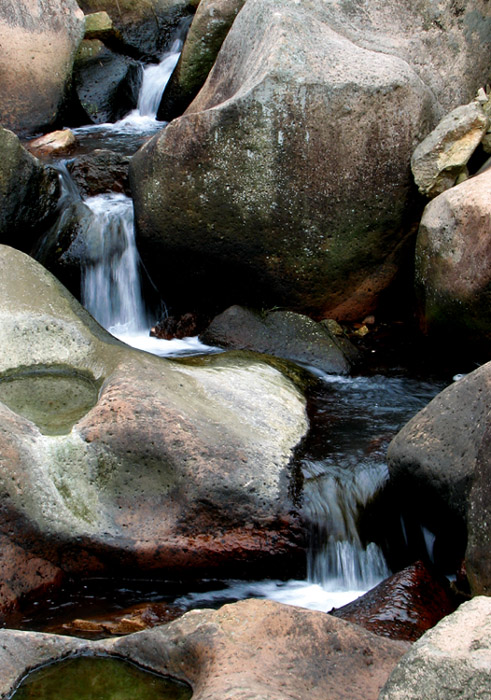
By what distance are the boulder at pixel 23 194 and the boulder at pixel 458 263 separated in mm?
3347

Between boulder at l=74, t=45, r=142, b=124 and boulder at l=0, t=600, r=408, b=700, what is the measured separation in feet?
26.9

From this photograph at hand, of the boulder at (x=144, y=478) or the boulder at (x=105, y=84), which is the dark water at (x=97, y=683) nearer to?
the boulder at (x=144, y=478)

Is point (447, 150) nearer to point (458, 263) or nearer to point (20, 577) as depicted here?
point (458, 263)

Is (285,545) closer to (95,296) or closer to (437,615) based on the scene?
(437,615)

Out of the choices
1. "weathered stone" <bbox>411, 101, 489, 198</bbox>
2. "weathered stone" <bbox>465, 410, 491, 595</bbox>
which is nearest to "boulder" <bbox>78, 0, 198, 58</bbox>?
"weathered stone" <bbox>411, 101, 489, 198</bbox>

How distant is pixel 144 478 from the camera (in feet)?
13.3

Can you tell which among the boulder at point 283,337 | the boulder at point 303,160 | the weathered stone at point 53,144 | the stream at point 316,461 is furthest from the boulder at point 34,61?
the boulder at point 283,337

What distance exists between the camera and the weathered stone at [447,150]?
20.5 feet

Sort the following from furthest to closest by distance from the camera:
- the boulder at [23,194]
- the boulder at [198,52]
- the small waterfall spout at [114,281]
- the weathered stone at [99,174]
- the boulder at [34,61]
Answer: the boulder at [34,61] < the boulder at [198,52] < the weathered stone at [99,174] < the small waterfall spout at [114,281] < the boulder at [23,194]

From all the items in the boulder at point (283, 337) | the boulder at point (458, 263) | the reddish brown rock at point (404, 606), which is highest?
the boulder at point (458, 263)

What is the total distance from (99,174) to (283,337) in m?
2.70

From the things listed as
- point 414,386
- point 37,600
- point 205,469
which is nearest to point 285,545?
point 205,469

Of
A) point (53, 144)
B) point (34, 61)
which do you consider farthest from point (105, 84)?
point (53, 144)

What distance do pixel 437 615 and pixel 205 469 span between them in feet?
4.44
